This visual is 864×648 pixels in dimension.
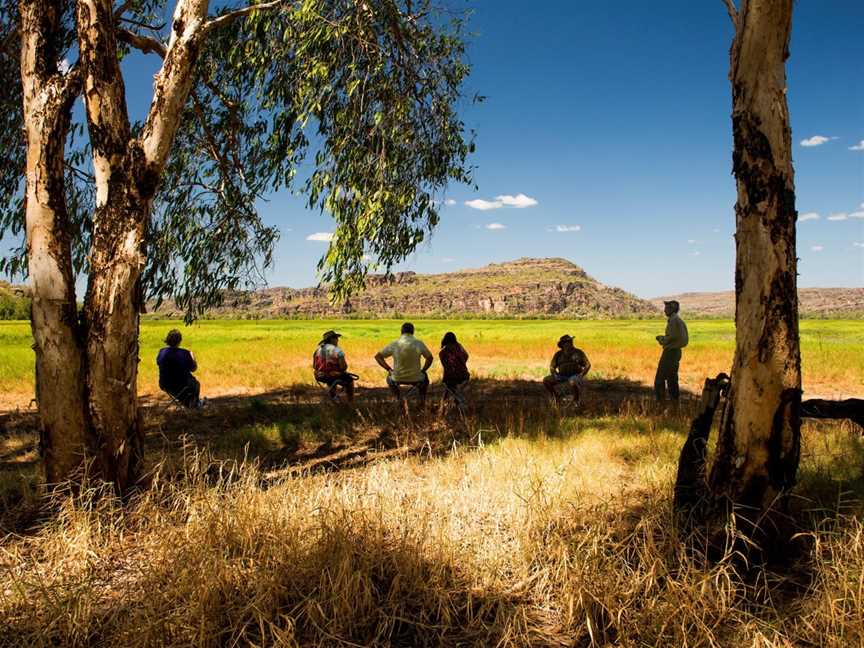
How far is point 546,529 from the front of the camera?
11.7 feet

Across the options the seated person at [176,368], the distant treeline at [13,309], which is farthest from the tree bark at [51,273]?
the distant treeline at [13,309]

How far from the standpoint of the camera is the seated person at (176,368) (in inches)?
343

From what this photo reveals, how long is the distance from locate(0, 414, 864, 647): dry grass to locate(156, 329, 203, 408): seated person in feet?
16.2

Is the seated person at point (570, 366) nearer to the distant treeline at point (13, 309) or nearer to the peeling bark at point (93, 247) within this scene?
the peeling bark at point (93, 247)

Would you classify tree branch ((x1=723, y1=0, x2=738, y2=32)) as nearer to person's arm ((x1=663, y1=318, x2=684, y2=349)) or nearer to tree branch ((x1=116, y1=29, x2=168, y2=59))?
tree branch ((x1=116, y1=29, x2=168, y2=59))

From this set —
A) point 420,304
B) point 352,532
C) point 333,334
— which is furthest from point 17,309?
point 420,304

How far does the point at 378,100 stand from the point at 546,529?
219 inches

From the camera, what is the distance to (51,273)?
160 inches

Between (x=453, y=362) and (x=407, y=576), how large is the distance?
18.2ft

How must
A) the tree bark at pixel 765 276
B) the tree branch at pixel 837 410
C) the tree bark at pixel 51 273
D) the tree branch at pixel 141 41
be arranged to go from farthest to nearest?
the tree branch at pixel 141 41 → the tree bark at pixel 51 273 → the tree branch at pixel 837 410 → the tree bark at pixel 765 276

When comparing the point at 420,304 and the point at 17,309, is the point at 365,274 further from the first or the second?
the point at 420,304

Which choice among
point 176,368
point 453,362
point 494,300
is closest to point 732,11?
point 453,362

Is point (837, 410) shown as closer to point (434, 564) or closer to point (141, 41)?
point (434, 564)

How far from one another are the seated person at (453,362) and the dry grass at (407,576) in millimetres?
4220
